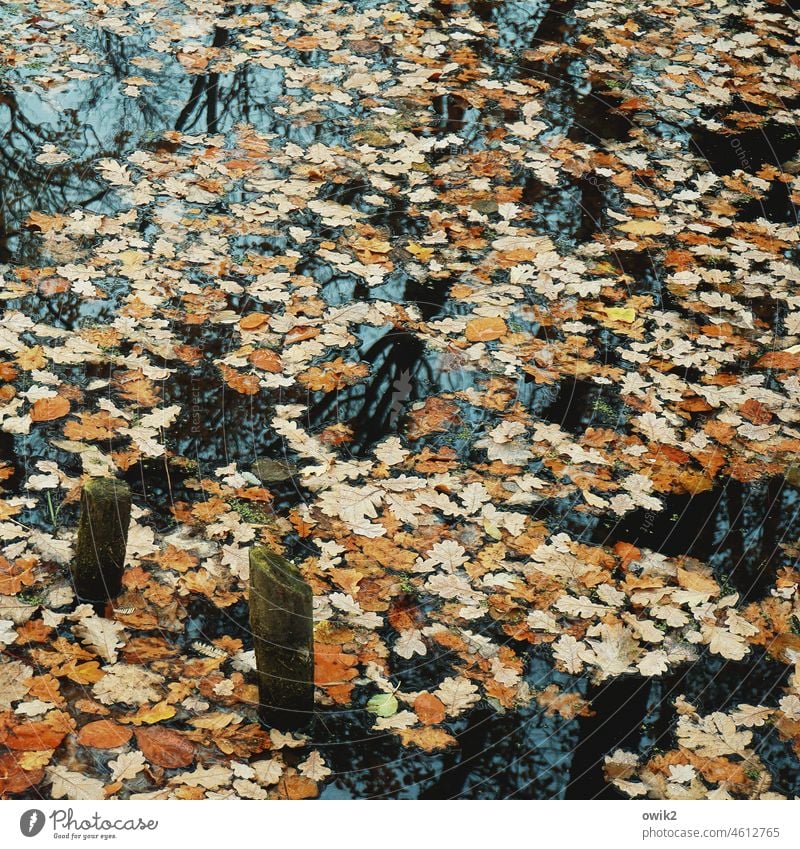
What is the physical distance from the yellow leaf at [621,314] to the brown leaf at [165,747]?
368 centimetres

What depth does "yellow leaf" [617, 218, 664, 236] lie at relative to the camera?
22.3 ft

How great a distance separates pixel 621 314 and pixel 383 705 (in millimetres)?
3153

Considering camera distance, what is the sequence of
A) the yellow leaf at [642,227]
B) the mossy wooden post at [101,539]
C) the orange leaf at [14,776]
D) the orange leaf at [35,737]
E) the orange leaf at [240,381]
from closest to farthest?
the orange leaf at [14,776]
the orange leaf at [35,737]
the mossy wooden post at [101,539]
the orange leaf at [240,381]
the yellow leaf at [642,227]

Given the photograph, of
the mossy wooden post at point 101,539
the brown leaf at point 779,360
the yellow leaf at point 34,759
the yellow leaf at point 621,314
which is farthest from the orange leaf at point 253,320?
the brown leaf at point 779,360

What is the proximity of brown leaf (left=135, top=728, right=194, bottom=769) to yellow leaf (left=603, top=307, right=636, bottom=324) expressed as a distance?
145 inches

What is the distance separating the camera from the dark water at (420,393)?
3.82 metres

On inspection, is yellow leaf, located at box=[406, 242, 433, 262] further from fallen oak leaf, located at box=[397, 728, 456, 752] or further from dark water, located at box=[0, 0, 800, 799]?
fallen oak leaf, located at box=[397, 728, 456, 752]

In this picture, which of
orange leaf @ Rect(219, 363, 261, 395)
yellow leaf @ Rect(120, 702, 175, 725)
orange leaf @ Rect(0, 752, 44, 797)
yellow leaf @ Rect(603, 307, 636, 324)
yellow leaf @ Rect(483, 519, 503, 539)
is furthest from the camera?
yellow leaf @ Rect(603, 307, 636, 324)

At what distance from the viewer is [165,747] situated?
12.0 feet

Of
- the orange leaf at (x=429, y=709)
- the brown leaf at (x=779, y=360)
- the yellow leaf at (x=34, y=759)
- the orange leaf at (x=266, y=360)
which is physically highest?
the brown leaf at (x=779, y=360)

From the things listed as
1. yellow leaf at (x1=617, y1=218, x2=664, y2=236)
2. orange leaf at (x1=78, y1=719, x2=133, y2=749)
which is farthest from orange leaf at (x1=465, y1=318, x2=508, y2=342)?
orange leaf at (x1=78, y1=719, x2=133, y2=749)

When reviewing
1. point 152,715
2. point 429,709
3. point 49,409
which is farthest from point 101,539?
point 429,709

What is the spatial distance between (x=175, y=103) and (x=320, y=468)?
4.22 m

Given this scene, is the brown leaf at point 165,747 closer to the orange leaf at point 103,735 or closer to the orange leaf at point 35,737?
the orange leaf at point 103,735
